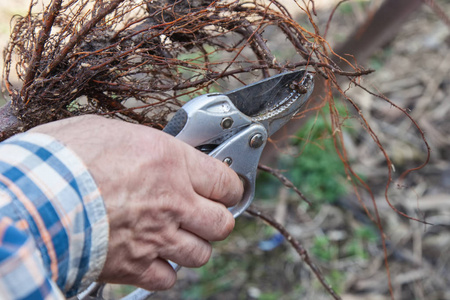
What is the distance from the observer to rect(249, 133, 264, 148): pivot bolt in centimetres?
96

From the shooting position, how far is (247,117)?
95 cm

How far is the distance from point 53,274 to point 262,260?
1607 millimetres

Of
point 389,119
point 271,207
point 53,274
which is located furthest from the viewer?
point 389,119

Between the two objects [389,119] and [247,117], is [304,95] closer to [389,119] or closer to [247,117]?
[247,117]

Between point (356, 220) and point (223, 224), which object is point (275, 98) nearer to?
point (223, 224)

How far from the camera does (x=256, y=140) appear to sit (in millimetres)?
967

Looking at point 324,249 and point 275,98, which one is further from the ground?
point 275,98

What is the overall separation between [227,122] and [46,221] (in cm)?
40

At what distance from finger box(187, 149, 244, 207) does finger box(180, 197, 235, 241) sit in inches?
0.7

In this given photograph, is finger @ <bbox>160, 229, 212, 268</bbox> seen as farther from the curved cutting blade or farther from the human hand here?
the curved cutting blade

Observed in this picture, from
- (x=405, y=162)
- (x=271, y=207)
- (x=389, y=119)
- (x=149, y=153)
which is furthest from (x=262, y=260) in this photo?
(x=149, y=153)

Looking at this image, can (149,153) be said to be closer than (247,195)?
Yes

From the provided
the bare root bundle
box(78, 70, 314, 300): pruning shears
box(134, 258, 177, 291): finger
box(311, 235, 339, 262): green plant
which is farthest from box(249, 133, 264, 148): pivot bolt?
box(311, 235, 339, 262): green plant

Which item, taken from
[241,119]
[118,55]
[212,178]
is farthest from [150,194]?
[118,55]
